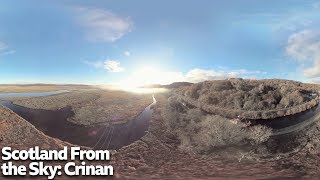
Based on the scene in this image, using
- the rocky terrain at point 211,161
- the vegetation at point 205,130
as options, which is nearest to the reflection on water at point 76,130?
the rocky terrain at point 211,161

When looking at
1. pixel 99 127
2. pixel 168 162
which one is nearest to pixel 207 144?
→ pixel 168 162

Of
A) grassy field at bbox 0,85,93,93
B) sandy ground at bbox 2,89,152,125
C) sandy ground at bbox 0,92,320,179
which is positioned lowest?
sandy ground at bbox 0,92,320,179

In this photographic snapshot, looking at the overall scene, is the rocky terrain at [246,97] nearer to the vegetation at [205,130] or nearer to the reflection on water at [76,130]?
the vegetation at [205,130]

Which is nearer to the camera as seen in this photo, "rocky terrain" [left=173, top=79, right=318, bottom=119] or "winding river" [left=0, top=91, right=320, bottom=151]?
"winding river" [left=0, top=91, right=320, bottom=151]

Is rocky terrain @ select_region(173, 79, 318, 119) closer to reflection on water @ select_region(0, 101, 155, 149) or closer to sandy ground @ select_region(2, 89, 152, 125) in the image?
sandy ground @ select_region(2, 89, 152, 125)

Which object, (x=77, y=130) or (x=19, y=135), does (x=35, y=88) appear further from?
(x=77, y=130)

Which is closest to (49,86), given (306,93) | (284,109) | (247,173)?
(247,173)

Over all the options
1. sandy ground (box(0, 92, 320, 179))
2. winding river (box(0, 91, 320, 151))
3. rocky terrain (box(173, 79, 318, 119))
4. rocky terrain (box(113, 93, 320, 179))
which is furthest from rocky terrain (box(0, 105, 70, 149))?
rocky terrain (box(173, 79, 318, 119))
